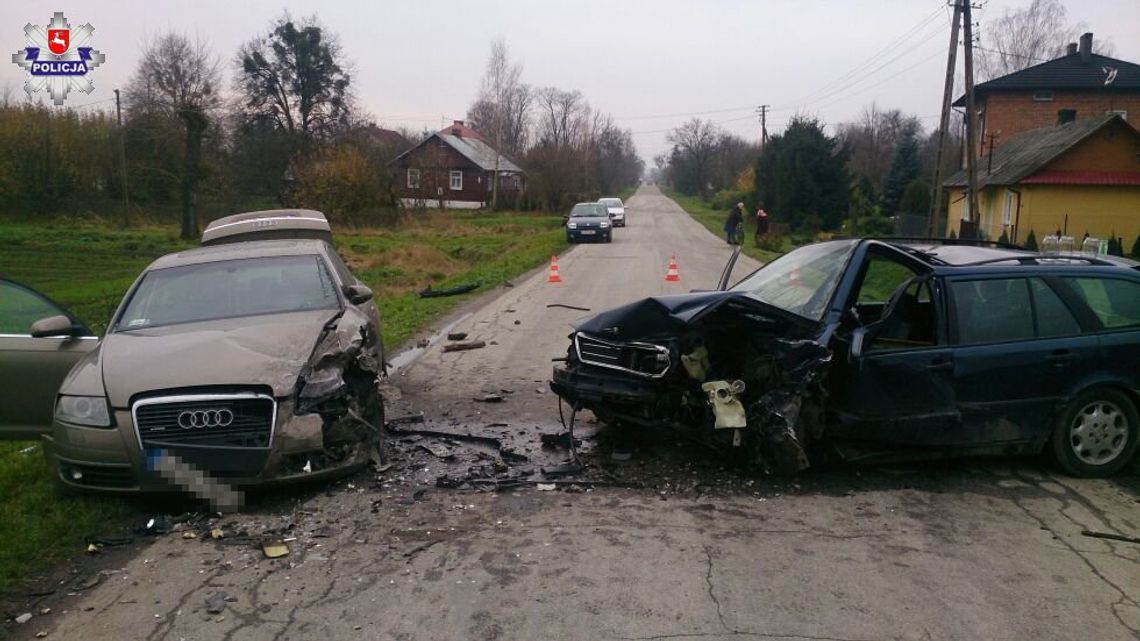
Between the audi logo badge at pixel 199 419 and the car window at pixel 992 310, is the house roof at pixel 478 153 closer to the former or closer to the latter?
the car window at pixel 992 310

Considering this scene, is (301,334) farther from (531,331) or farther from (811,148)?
(811,148)

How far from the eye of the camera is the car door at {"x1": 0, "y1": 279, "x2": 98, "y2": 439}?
6270 millimetres

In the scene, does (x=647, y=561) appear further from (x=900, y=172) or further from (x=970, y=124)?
(x=900, y=172)

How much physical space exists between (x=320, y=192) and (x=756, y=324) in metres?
42.6

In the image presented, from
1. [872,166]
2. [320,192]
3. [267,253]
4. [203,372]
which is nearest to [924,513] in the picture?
[203,372]

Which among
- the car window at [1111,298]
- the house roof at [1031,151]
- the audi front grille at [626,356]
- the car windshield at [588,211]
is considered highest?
the house roof at [1031,151]

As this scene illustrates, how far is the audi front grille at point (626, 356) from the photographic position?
602 cm

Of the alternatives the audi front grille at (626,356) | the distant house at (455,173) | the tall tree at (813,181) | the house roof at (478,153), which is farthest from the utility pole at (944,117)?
the house roof at (478,153)

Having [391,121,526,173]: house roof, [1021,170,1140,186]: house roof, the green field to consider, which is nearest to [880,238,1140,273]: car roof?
the green field

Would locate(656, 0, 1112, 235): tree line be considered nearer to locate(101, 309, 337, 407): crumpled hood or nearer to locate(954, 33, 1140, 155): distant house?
locate(954, 33, 1140, 155): distant house

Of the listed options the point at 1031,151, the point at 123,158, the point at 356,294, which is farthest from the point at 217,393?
the point at 123,158

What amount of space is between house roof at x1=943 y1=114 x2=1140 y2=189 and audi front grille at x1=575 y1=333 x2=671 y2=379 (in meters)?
31.2

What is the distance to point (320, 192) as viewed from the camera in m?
45.3

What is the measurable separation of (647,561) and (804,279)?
121 inches
